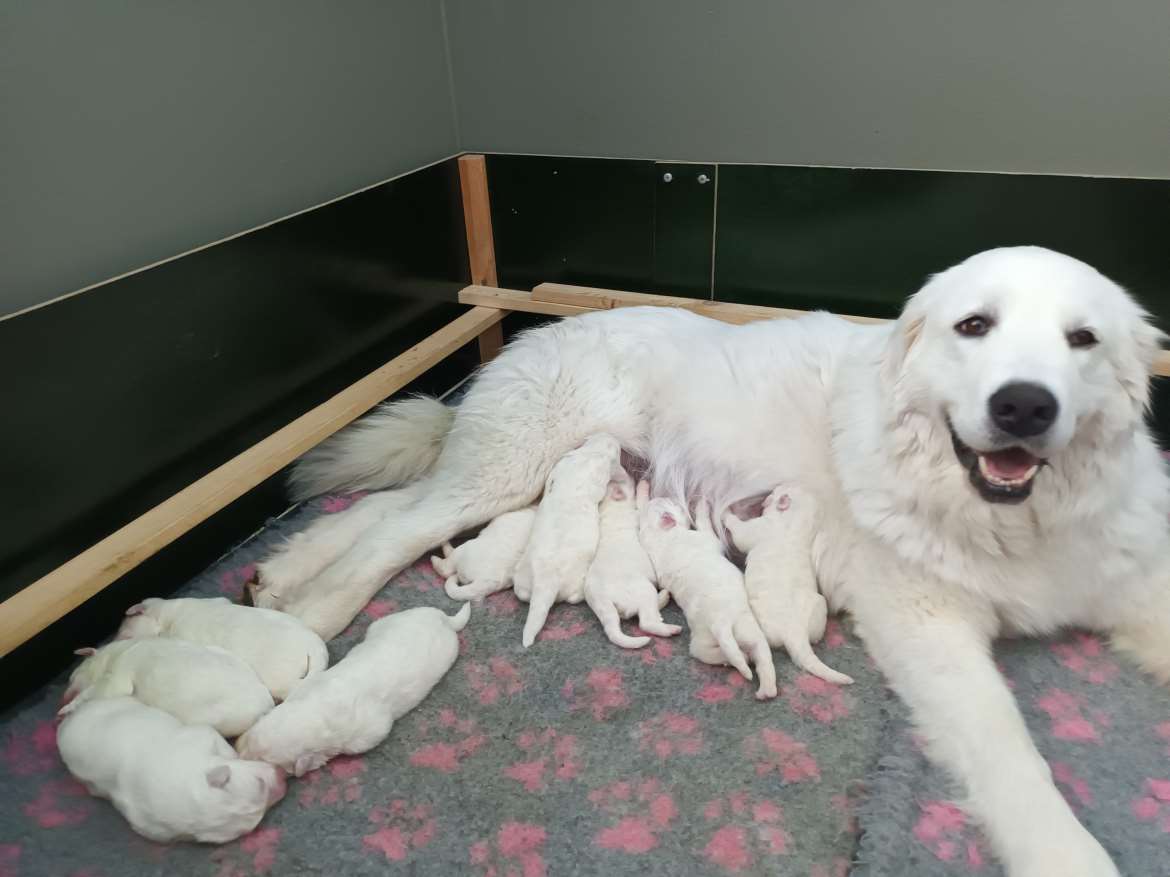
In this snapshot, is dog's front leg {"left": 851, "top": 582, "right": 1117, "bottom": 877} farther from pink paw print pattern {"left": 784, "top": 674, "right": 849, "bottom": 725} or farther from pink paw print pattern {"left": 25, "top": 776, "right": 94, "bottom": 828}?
pink paw print pattern {"left": 25, "top": 776, "right": 94, "bottom": 828}

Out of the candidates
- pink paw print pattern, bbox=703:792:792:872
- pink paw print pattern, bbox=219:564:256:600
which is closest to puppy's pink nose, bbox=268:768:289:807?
pink paw print pattern, bbox=219:564:256:600

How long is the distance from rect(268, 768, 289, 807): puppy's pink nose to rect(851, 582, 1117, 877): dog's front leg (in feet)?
4.46

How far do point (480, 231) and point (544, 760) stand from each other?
2.29 m

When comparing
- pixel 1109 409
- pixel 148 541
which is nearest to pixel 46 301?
pixel 148 541

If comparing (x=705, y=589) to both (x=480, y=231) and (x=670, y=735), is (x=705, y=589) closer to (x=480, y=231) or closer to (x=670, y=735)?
(x=670, y=735)

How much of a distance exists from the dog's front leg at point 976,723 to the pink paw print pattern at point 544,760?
0.76 meters

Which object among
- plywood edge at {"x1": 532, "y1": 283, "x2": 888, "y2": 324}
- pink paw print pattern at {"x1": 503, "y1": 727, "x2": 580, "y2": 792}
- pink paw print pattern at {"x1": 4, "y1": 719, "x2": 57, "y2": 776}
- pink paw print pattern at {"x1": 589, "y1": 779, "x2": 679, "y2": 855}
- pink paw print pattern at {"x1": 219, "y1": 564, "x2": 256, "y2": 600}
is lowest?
pink paw print pattern at {"x1": 589, "y1": 779, "x2": 679, "y2": 855}

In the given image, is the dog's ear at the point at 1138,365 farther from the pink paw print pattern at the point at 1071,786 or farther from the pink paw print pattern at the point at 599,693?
the pink paw print pattern at the point at 599,693

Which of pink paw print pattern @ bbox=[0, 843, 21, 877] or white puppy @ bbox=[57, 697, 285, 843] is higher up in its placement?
white puppy @ bbox=[57, 697, 285, 843]

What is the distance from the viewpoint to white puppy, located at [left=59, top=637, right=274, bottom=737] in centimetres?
166

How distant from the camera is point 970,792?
157 centimetres

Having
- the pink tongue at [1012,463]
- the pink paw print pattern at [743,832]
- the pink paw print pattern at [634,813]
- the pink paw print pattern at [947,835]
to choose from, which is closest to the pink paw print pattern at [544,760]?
the pink paw print pattern at [634,813]

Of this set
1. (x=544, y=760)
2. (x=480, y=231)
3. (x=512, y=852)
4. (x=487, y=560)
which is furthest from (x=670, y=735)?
(x=480, y=231)

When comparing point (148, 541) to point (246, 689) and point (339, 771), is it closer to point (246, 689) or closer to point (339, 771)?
point (246, 689)
